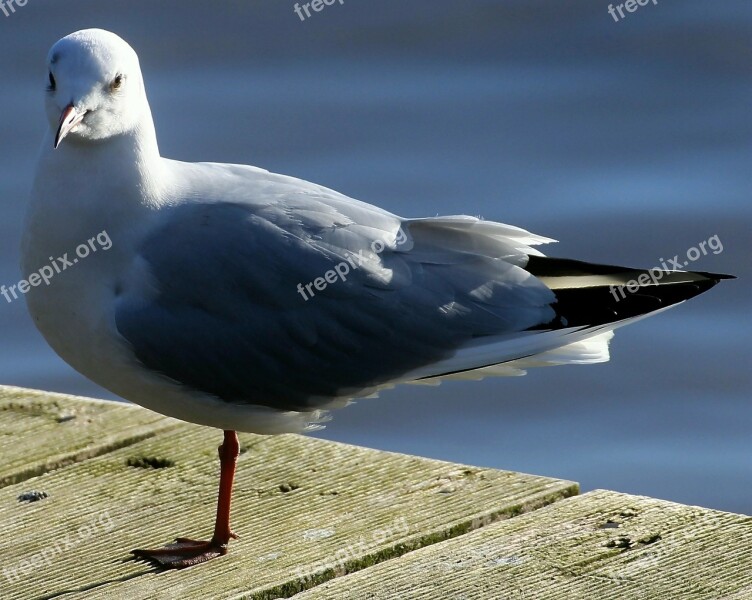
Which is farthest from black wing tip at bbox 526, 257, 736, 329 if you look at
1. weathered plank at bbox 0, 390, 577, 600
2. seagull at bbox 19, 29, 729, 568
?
weathered plank at bbox 0, 390, 577, 600

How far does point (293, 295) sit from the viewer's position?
4.32 meters

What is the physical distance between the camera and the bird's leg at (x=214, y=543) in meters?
3.97

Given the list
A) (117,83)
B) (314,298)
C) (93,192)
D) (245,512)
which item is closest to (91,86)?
(117,83)

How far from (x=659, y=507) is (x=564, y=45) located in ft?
23.0

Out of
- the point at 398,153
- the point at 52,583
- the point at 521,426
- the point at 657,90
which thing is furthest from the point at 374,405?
the point at 52,583

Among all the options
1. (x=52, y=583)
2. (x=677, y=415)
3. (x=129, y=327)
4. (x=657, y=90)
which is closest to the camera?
(x=52, y=583)

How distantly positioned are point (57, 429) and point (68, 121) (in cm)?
119

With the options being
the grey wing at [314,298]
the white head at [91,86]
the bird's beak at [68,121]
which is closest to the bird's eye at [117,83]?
the white head at [91,86]

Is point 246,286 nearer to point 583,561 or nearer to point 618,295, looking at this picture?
point 618,295

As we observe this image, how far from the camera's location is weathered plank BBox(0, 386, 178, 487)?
4512 millimetres

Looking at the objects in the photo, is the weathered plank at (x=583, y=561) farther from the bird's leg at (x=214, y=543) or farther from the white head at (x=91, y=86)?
the white head at (x=91, y=86)

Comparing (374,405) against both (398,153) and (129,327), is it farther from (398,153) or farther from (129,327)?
(129,327)

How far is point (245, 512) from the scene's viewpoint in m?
4.27

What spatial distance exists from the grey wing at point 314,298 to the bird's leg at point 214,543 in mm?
215
